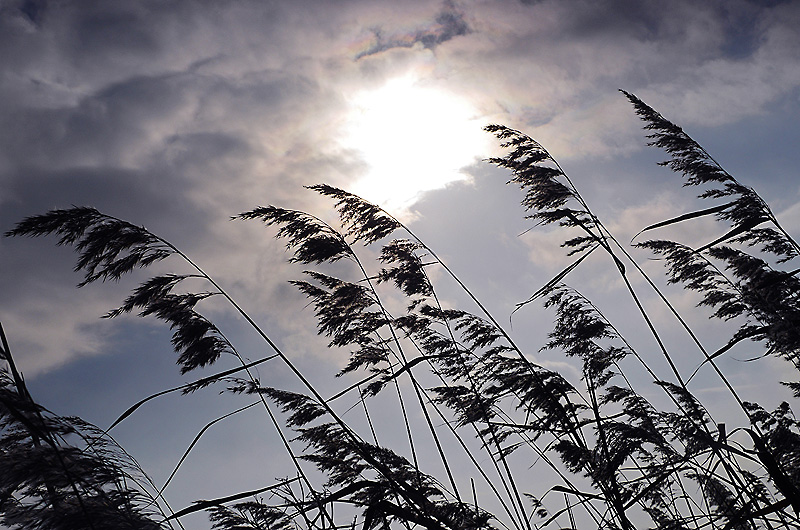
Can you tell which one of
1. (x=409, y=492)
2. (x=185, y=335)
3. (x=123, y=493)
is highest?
(x=185, y=335)

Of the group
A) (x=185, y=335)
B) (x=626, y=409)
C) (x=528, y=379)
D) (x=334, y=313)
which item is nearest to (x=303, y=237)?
(x=334, y=313)

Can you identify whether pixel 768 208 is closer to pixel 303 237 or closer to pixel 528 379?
pixel 528 379

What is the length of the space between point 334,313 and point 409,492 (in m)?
1.61

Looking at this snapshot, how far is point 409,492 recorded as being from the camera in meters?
2.65

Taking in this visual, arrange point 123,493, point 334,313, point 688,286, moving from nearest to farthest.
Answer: point 123,493, point 334,313, point 688,286

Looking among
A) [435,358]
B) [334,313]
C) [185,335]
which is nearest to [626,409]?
[435,358]

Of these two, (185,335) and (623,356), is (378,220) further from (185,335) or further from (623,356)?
(623,356)

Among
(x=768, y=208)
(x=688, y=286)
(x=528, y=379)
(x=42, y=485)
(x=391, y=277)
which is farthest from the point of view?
(x=688, y=286)

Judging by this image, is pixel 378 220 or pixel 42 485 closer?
pixel 42 485

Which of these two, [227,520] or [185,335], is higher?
[185,335]

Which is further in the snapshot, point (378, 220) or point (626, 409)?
point (378, 220)

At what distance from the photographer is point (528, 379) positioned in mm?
3473

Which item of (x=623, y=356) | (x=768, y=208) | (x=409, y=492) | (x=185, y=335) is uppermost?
(x=185, y=335)

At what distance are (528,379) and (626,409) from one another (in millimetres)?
668
